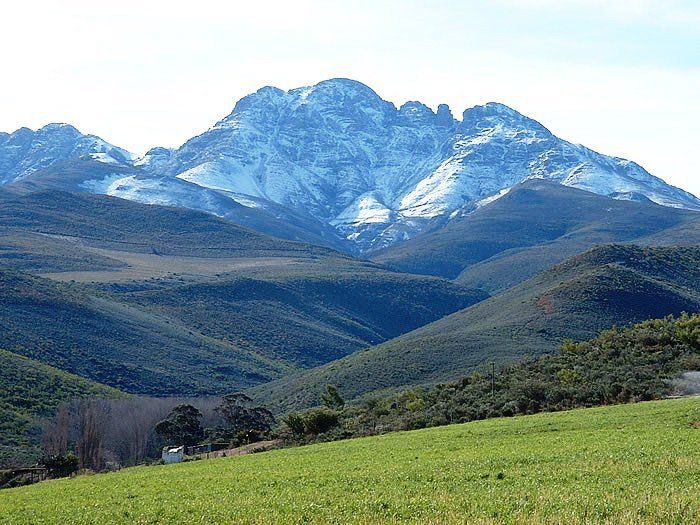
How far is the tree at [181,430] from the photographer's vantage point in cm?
6925

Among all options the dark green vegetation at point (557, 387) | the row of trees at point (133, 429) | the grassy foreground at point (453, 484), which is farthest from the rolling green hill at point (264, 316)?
the grassy foreground at point (453, 484)

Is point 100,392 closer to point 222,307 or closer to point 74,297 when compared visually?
point 74,297

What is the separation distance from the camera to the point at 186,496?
24.3m

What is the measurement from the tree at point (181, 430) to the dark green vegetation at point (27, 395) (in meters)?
9.55

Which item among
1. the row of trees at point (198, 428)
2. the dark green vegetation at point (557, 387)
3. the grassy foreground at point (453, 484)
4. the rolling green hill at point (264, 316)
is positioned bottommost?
the rolling green hill at point (264, 316)

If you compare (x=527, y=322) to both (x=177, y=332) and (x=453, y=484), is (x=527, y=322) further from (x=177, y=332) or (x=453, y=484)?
(x=453, y=484)

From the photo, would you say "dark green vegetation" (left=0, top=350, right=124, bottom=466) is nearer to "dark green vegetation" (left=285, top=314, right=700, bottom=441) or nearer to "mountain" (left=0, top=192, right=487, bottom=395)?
"mountain" (left=0, top=192, right=487, bottom=395)

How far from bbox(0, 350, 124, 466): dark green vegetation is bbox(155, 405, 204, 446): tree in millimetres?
9548

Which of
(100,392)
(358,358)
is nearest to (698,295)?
(358,358)

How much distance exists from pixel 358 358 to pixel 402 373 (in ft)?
52.4

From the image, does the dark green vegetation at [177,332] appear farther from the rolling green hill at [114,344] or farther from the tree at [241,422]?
the tree at [241,422]

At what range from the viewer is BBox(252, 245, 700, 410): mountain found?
99.2 m

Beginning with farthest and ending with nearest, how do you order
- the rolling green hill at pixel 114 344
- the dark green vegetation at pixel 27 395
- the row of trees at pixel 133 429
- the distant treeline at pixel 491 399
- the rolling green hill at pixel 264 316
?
the rolling green hill at pixel 264 316, the rolling green hill at pixel 114 344, the dark green vegetation at pixel 27 395, the row of trees at pixel 133 429, the distant treeline at pixel 491 399

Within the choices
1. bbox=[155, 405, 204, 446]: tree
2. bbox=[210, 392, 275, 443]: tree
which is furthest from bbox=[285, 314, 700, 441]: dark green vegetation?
bbox=[155, 405, 204, 446]: tree
